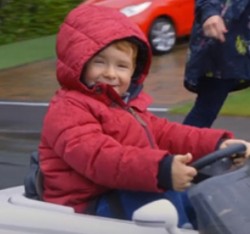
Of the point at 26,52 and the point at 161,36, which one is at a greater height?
the point at 161,36

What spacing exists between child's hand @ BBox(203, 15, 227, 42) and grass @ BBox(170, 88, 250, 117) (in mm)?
3850

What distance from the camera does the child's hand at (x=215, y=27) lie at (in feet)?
18.6

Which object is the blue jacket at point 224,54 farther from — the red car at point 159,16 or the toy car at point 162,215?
the red car at point 159,16

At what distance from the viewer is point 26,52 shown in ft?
48.3

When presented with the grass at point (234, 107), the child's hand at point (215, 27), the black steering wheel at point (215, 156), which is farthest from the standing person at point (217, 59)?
the grass at point (234, 107)

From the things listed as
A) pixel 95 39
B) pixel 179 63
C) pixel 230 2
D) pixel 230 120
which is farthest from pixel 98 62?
pixel 179 63

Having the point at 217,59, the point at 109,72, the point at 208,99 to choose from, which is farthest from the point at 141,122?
the point at 208,99

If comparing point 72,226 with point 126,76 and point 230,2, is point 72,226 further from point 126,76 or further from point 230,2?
point 230,2

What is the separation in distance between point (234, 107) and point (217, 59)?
3.90m

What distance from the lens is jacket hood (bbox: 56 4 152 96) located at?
3.77 m

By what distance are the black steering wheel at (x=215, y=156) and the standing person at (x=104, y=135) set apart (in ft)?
0.16

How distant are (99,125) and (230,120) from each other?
584 centimetres

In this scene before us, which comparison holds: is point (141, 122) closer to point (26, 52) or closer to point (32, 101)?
point (32, 101)

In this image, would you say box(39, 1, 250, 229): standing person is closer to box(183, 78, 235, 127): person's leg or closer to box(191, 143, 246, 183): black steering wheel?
box(191, 143, 246, 183): black steering wheel
